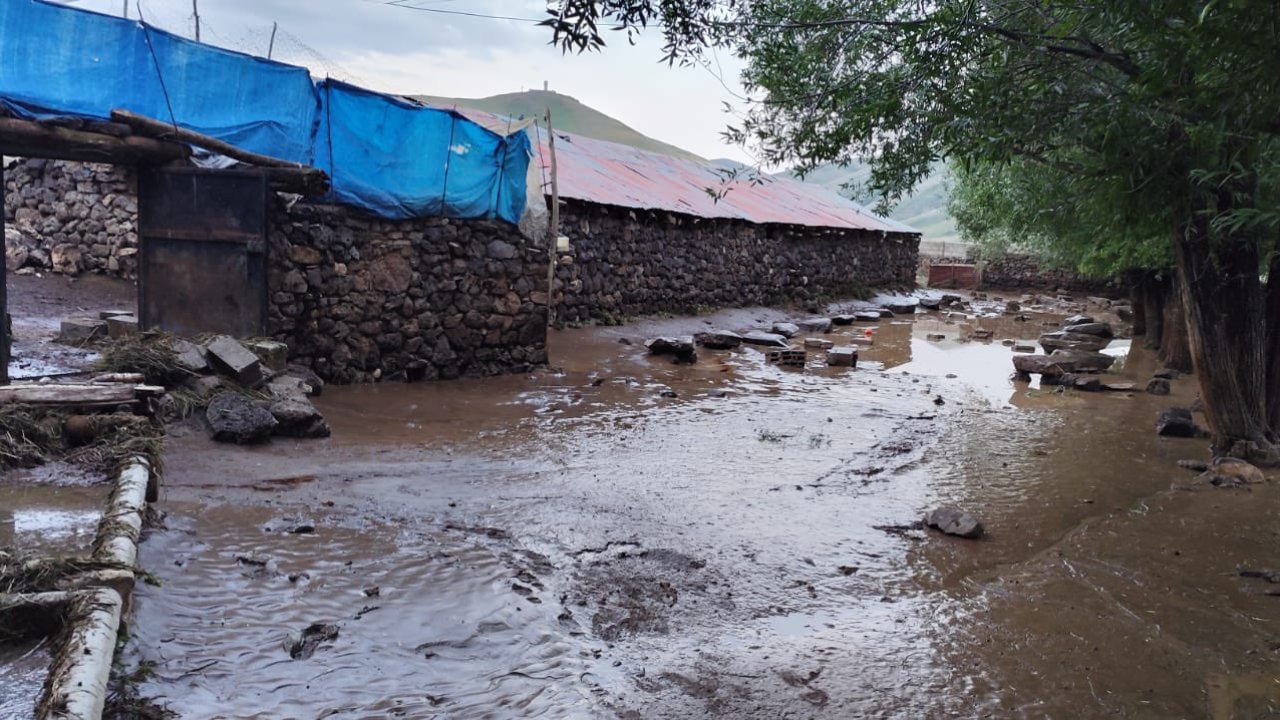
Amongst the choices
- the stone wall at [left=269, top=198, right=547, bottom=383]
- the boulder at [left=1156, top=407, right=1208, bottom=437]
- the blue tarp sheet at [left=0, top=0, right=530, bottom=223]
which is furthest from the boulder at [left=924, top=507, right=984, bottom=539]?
the blue tarp sheet at [left=0, top=0, right=530, bottom=223]

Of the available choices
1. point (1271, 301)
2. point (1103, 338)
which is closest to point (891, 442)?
point (1271, 301)

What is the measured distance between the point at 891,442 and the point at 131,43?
→ 322 inches

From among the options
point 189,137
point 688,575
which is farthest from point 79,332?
point 688,575

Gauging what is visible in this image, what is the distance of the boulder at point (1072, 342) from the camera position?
16219 mm

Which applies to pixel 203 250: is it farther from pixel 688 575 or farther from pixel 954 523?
pixel 954 523

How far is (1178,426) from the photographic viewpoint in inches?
365

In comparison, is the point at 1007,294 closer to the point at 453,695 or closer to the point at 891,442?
the point at 891,442

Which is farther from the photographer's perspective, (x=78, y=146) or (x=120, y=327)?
(x=120, y=327)

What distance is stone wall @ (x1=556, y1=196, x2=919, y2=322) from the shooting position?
15.4 metres

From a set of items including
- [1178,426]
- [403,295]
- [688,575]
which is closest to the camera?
[688,575]

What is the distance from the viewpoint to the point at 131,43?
795 centimetres

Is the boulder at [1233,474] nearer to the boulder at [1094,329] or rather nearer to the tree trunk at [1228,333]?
the tree trunk at [1228,333]

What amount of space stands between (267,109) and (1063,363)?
39.2ft

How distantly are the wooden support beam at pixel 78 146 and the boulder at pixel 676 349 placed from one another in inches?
289
